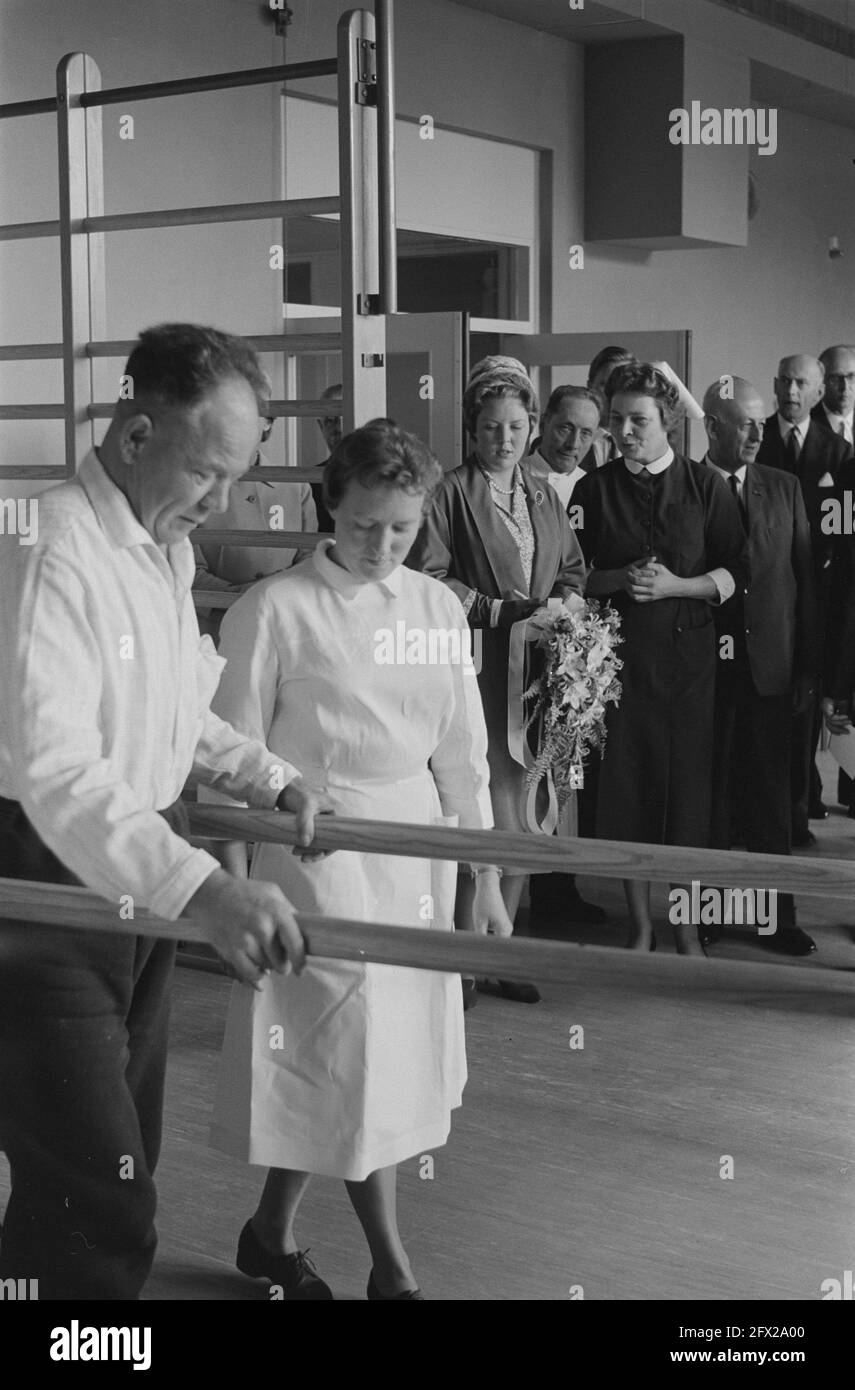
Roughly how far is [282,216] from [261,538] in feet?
2.70

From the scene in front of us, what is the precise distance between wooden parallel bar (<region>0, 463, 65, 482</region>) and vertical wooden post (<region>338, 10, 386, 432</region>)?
1205 mm

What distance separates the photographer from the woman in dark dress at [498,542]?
4629 millimetres

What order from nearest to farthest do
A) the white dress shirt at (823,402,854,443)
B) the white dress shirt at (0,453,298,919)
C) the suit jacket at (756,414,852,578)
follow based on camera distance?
the white dress shirt at (0,453,298,919), the suit jacket at (756,414,852,578), the white dress shirt at (823,402,854,443)

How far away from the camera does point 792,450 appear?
6.70 metres

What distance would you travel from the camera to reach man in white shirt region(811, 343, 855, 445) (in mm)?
6980

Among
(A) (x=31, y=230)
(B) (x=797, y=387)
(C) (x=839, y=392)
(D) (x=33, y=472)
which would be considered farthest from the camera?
(C) (x=839, y=392)

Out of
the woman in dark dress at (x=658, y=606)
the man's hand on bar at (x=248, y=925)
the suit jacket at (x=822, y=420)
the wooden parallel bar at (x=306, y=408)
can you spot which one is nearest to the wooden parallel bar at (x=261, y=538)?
the wooden parallel bar at (x=306, y=408)

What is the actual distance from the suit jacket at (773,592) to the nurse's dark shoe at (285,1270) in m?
2.66

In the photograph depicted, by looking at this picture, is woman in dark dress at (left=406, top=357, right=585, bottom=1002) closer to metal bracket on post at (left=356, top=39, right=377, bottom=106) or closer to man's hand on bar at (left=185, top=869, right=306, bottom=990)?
metal bracket on post at (left=356, top=39, right=377, bottom=106)

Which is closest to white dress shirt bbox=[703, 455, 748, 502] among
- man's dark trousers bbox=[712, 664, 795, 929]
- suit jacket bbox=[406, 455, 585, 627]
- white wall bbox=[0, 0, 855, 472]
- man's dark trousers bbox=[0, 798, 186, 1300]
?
man's dark trousers bbox=[712, 664, 795, 929]

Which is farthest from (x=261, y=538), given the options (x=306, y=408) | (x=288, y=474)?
(x=306, y=408)

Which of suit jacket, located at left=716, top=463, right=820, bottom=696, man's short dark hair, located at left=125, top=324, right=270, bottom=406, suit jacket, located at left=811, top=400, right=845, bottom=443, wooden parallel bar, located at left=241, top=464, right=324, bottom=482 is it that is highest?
suit jacket, located at left=811, top=400, right=845, bottom=443

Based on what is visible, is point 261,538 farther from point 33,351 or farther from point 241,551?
point 33,351

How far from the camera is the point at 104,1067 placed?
83.5 inches
